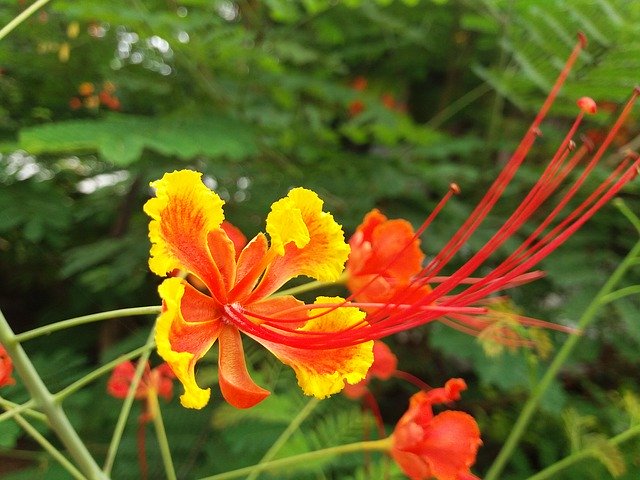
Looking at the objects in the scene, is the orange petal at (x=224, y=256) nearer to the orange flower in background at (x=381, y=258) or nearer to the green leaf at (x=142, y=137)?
the orange flower in background at (x=381, y=258)

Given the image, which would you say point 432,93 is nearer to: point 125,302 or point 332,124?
point 332,124

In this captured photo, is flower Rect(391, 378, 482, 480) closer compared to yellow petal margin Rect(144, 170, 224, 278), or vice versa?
yellow petal margin Rect(144, 170, 224, 278)

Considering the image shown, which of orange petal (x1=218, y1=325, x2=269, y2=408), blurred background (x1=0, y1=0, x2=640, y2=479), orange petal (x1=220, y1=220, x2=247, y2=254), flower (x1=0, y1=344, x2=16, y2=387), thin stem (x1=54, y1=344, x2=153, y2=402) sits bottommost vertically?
blurred background (x1=0, y1=0, x2=640, y2=479)

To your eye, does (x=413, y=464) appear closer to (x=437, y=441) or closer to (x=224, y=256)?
(x=437, y=441)

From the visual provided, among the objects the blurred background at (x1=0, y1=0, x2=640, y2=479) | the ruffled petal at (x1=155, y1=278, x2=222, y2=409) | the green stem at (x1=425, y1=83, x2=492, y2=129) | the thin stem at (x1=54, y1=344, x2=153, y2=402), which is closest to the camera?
the ruffled petal at (x1=155, y1=278, x2=222, y2=409)

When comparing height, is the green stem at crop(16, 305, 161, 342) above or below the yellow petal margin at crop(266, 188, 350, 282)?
below

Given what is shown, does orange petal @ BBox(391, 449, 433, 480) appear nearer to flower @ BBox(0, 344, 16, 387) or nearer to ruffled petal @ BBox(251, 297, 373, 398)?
ruffled petal @ BBox(251, 297, 373, 398)

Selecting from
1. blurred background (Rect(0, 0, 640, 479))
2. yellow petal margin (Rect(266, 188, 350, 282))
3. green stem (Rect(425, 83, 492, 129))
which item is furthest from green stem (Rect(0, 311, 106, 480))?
green stem (Rect(425, 83, 492, 129))
